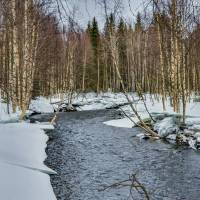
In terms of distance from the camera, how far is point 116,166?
9.59m

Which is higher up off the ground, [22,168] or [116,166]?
[22,168]

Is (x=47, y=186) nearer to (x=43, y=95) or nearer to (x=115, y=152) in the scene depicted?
(x=115, y=152)

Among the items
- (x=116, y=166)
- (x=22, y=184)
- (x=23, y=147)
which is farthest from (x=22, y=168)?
(x=116, y=166)

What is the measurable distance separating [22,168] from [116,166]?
3044mm

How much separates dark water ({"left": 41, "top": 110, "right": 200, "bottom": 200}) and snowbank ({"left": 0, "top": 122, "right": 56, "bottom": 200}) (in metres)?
0.46

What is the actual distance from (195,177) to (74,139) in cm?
643

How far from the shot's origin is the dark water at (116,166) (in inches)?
292

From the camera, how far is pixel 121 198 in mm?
6961

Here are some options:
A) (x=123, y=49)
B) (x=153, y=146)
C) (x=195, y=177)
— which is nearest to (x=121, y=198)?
(x=195, y=177)

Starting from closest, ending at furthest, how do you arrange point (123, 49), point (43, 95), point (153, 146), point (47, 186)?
point (47, 186)
point (153, 146)
point (43, 95)
point (123, 49)

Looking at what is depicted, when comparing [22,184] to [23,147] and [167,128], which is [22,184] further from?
[167,128]

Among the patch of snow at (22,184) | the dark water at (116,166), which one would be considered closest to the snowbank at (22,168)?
the patch of snow at (22,184)

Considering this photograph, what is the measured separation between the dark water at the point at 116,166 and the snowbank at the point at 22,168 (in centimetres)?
46

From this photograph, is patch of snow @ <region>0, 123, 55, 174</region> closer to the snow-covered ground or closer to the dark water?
the snow-covered ground
